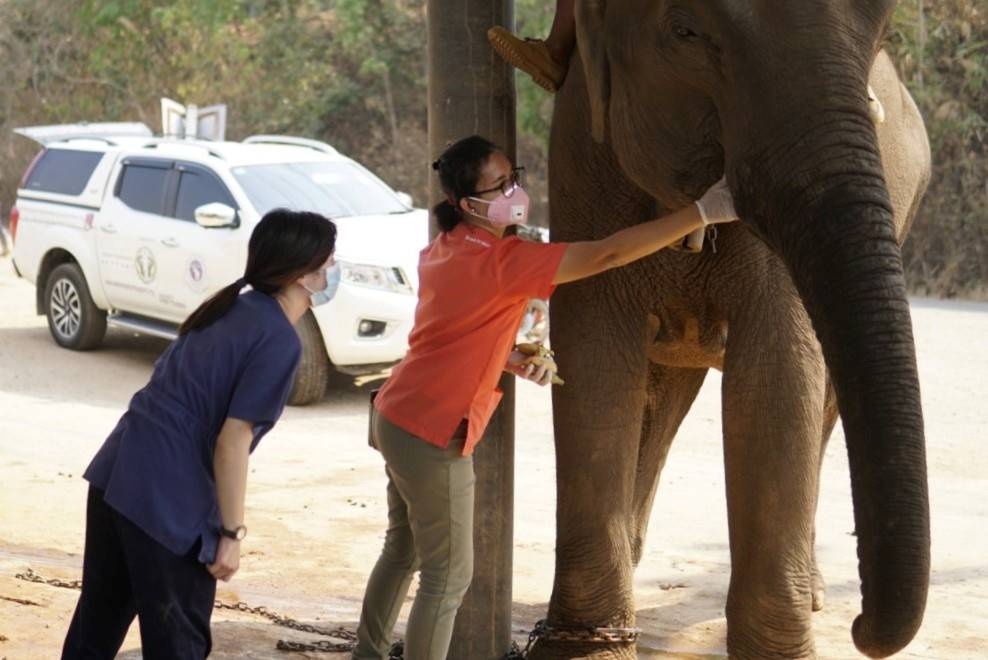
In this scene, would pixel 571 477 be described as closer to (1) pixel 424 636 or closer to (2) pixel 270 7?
(1) pixel 424 636

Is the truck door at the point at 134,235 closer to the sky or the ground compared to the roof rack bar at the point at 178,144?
closer to the ground

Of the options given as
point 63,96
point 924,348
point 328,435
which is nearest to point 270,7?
point 63,96

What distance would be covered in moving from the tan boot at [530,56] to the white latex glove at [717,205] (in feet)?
3.66

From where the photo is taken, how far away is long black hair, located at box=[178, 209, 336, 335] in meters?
4.34

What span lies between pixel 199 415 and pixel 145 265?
34.2ft

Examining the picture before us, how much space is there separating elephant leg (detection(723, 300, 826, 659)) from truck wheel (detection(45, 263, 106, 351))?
35.6 feet

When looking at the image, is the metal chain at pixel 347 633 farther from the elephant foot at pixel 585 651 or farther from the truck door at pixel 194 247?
the truck door at pixel 194 247

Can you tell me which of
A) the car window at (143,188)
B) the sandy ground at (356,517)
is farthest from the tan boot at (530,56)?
the car window at (143,188)

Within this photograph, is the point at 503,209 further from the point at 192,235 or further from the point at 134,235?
the point at 134,235

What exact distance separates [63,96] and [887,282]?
26.7 meters

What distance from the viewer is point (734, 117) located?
14.6 ft

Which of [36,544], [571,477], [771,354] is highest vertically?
[771,354]

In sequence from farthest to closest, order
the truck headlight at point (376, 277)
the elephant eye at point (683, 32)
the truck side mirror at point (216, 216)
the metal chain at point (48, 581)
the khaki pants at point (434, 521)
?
the truck side mirror at point (216, 216)
the truck headlight at point (376, 277)
the metal chain at point (48, 581)
the khaki pants at point (434, 521)
the elephant eye at point (683, 32)

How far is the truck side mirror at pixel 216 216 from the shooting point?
43.8ft
